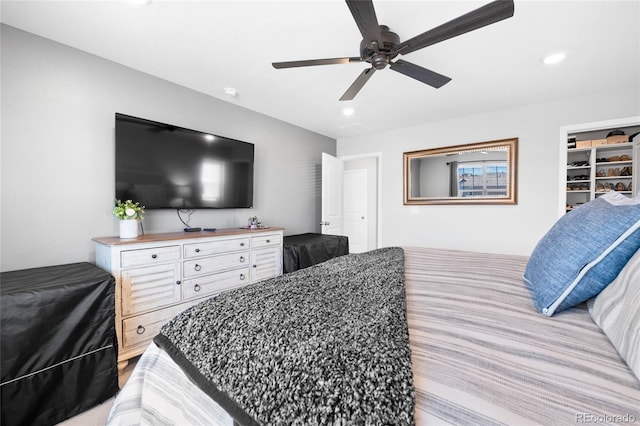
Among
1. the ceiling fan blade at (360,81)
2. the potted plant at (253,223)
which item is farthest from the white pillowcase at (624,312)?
the potted plant at (253,223)

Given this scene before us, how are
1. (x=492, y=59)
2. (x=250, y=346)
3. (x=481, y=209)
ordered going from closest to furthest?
(x=250, y=346) < (x=492, y=59) < (x=481, y=209)

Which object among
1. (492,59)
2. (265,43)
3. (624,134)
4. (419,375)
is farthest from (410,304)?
(624,134)

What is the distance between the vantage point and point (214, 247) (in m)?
2.42

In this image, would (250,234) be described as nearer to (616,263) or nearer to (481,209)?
(616,263)

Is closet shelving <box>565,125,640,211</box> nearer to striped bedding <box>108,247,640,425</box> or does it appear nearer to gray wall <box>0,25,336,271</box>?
striped bedding <box>108,247,640,425</box>

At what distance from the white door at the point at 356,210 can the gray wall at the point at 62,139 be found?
Answer: 3.47 meters

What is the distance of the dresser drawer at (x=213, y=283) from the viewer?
7.32 ft

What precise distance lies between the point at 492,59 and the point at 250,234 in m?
2.79

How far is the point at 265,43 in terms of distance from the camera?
77.6 inches

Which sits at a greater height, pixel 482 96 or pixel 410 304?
pixel 482 96

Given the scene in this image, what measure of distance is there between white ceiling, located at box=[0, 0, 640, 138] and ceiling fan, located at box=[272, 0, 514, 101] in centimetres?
25

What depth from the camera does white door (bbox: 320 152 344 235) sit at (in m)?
4.08

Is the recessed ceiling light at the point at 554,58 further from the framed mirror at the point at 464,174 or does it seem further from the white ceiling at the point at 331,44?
the framed mirror at the point at 464,174

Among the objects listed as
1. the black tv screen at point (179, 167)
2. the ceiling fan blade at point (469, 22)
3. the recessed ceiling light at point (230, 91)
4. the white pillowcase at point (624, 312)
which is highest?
the recessed ceiling light at point (230, 91)
